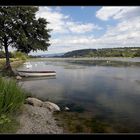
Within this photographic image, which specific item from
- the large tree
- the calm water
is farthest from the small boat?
the large tree

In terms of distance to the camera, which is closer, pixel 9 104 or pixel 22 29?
pixel 9 104

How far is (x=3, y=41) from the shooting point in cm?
869

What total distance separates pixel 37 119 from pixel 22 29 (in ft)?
15.8

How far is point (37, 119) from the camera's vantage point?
183 inches

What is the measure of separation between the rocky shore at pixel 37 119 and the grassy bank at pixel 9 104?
12cm

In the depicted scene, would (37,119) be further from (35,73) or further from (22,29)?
(35,73)

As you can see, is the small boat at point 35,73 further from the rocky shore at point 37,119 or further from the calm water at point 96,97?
the rocky shore at point 37,119

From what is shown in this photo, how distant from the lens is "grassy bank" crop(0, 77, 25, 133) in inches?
136

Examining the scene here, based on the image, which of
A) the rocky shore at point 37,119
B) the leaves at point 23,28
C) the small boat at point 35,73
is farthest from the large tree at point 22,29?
the rocky shore at point 37,119

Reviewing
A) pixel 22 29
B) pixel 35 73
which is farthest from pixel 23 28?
pixel 35 73

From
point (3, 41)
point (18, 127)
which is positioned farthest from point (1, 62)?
point (18, 127)
